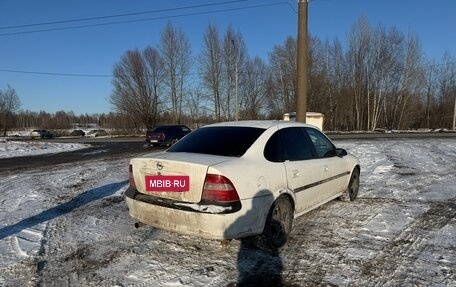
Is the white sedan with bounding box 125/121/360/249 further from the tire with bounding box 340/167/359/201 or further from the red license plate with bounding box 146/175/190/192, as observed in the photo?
the tire with bounding box 340/167/359/201

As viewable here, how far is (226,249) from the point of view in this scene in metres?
4.18

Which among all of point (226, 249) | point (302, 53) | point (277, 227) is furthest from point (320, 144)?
point (302, 53)

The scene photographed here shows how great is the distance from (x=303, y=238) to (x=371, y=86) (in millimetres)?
47618

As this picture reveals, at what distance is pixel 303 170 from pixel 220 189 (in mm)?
1504

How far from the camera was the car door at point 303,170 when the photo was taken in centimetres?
452

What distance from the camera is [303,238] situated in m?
4.59

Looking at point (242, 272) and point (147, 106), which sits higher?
point (147, 106)

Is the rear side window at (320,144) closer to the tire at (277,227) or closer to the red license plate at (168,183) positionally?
the tire at (277,227)

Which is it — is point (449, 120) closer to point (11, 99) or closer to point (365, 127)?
point (365, 127)

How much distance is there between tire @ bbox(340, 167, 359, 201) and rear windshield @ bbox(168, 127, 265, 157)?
2.71 metres

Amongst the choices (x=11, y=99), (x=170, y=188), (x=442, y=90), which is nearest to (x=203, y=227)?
(x=170, y=188)

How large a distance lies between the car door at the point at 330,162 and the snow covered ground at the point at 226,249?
44 cm

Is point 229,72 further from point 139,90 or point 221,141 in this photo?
point 221,141

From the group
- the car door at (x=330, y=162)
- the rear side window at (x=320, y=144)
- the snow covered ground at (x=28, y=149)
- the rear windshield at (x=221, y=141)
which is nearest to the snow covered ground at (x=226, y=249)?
the car door at (x=330, y=162)
